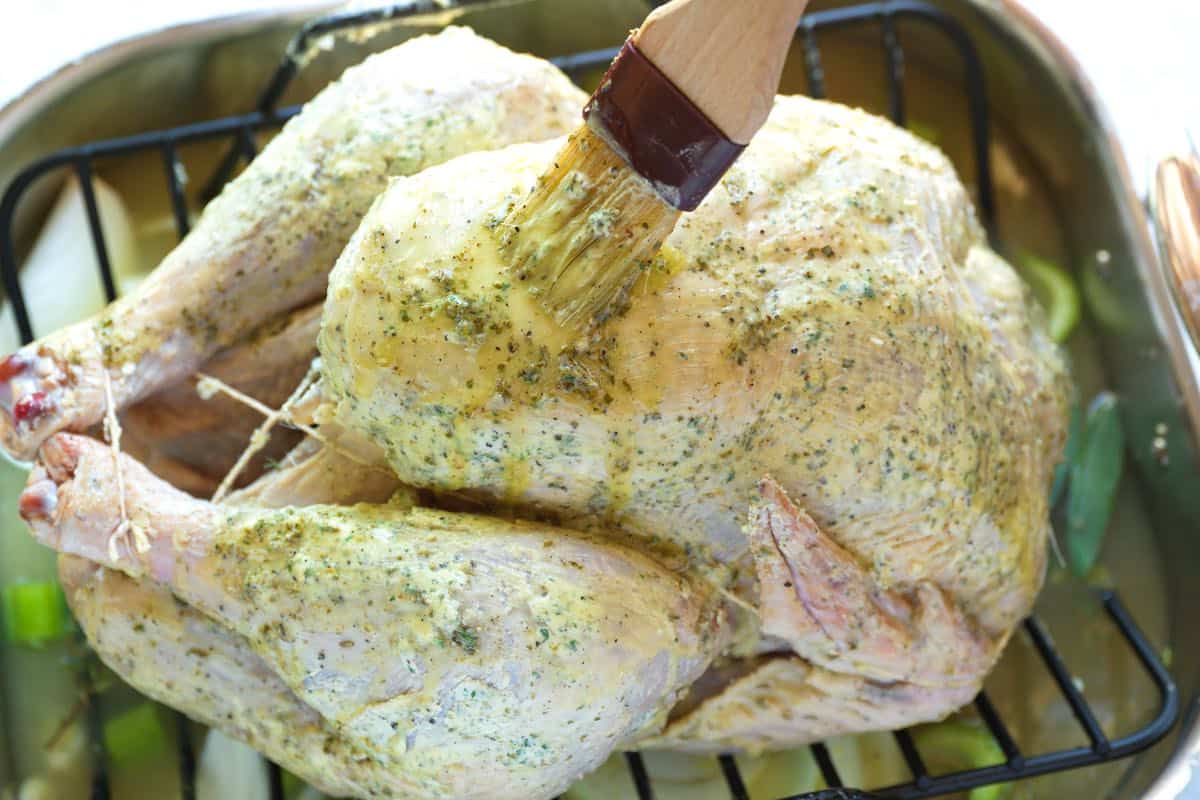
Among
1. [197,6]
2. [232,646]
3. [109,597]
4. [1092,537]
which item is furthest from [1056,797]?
[197,6]

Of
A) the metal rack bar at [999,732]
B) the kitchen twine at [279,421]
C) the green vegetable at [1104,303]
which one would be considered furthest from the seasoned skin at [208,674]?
the green vegetable at [1104,303]

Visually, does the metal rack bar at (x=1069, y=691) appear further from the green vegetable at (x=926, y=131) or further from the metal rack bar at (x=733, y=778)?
the green vegetable at (x=926, y=131)

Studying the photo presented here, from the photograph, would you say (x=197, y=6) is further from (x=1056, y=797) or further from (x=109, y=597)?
(x=1056, y=797)

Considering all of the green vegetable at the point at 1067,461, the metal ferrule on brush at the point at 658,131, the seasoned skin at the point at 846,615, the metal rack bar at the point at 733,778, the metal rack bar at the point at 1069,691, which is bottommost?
the metal rack bar at the point at 733,778

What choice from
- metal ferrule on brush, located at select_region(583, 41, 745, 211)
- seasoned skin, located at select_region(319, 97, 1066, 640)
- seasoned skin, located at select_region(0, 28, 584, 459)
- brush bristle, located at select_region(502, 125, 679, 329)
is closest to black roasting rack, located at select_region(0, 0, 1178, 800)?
seasoned skin, located at select_region(319, 97, 1066, 640)

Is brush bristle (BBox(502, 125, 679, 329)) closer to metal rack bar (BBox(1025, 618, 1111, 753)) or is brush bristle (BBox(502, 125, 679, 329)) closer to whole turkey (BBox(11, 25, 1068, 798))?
whole turkey (BBox(11, 25, 1068, 798))
